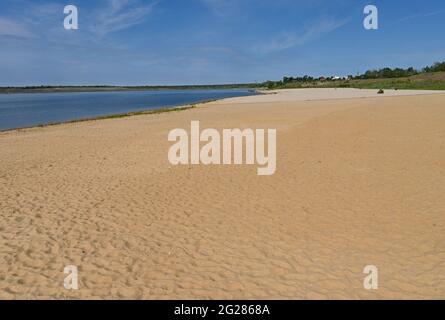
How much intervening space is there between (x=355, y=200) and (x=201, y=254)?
4.34 meters

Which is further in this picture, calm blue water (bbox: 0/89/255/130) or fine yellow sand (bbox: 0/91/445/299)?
calm blue water (bbox: 0/89/255/130)

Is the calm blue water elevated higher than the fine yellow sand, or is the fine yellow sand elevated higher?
the calm blue water

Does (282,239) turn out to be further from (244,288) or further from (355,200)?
(355,200)

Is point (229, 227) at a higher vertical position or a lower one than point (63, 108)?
lower

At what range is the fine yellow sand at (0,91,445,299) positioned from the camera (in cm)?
502

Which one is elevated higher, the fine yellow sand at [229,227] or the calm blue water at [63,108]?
the calm blue water at [63,108]

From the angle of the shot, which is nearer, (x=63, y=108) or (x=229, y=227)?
(x=229, y=227)

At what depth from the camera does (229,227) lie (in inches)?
277

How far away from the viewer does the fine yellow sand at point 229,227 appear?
5.02m

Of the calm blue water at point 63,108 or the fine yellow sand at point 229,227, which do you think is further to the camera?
the calm blue water at point 63,108

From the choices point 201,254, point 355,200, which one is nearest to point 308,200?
point 355,200

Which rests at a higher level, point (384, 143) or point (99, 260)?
point (384, 143)
